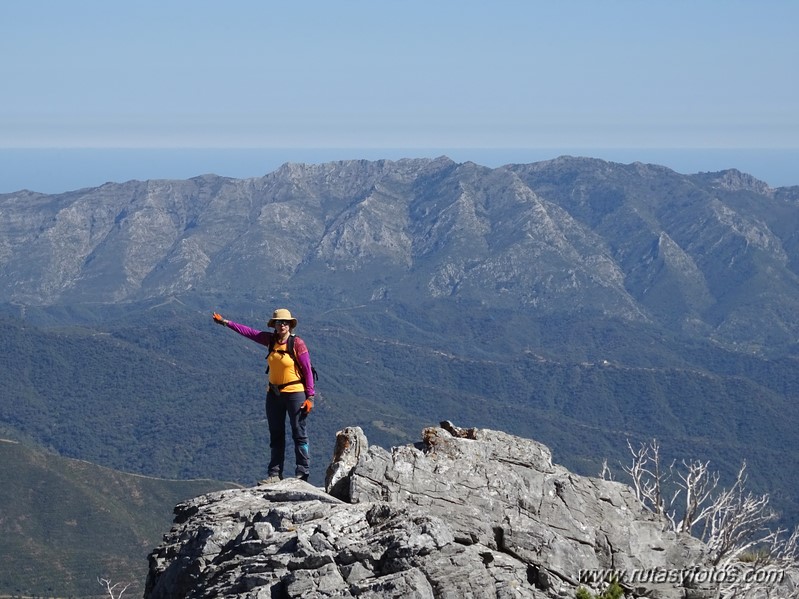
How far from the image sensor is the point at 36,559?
623 ft

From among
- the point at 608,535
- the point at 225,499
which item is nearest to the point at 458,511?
the point at 608,535

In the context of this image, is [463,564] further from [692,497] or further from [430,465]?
[692,497]

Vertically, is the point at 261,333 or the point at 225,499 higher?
the point at 261,333

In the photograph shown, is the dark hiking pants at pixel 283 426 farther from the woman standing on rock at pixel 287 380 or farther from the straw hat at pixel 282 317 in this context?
the straw hat at pixel 282 317

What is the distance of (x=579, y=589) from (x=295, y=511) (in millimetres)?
5902

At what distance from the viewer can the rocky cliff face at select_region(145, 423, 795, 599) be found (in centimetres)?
2086

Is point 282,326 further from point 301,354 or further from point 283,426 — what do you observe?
point 283,426
